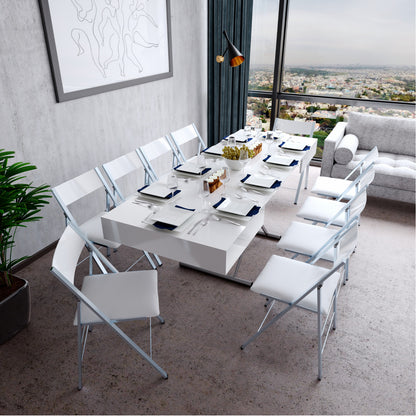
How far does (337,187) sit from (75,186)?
2204mm

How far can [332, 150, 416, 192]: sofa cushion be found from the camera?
3.65 m

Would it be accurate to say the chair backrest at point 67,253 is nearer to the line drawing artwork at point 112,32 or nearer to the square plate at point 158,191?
the square plate at point 158,191

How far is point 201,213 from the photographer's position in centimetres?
219

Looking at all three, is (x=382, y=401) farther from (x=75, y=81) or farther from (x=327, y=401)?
(x=75, y=81)

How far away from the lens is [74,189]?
248 centimetres

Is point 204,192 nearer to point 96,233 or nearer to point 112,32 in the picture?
point 96,233

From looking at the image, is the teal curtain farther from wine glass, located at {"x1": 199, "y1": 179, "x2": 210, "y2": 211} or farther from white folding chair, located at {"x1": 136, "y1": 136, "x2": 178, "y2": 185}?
wine glass, located at {"x1": 199, "y1": 179, "x2": 210, "y2": 211}

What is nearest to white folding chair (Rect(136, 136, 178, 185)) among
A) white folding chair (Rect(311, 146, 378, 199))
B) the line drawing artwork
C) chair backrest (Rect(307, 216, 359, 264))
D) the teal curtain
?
the line drawing artwork

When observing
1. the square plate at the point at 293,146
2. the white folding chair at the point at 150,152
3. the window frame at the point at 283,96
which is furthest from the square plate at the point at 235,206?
the window frame at the point at 283,96

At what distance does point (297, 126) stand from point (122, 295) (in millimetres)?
2928

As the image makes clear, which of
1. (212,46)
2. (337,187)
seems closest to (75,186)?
(337,187)

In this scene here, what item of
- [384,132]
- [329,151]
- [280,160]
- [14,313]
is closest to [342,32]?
[384,132]

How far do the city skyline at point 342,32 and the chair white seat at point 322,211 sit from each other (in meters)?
2.40

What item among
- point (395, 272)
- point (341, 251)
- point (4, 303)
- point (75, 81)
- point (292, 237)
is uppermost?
point (75, 81)
